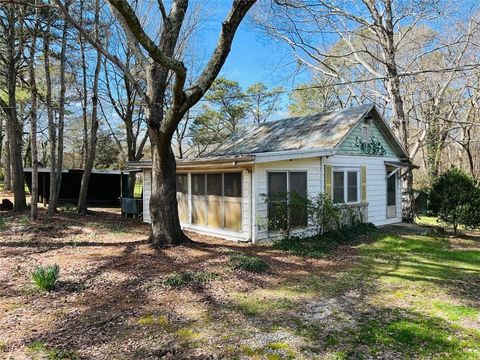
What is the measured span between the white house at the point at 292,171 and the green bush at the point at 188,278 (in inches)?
135

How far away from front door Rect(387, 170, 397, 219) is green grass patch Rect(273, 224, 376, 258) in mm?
2631

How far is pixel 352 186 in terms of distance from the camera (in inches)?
488

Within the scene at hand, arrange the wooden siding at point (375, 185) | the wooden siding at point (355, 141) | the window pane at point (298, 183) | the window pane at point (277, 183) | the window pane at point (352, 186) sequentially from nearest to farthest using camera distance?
1. the window pane at point (277, 183)
2. the window pane at point (298, 183)
3. the wooden siding at point (355, 141)
4. the window pane at point (352, 186)
5. the wooden siding at point (375, 185)

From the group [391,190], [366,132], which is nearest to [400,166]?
[391,190]

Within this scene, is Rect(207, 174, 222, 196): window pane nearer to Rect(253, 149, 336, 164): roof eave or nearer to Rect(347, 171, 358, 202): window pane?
Rect(253, 149, 336, 164): roof eave

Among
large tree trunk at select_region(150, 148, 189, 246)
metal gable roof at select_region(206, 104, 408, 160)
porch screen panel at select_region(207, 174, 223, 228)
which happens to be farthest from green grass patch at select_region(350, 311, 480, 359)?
metal gable roof at select_region(206, 104, 408, 160)

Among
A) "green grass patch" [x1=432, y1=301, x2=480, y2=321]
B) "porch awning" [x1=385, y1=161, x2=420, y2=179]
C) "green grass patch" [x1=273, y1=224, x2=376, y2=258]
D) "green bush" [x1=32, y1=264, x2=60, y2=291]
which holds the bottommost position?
"green grass patch" [x1=432, y1=301, x2=480, y2=321]

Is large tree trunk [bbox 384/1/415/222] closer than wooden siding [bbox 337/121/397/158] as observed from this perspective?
No

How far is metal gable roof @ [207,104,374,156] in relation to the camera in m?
11.6

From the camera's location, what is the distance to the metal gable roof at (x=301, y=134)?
1159cm

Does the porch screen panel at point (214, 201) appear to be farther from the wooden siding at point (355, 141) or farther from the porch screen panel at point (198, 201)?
the wooden siding at point (355, 141)

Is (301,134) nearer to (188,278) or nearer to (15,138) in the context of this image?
(188,278)

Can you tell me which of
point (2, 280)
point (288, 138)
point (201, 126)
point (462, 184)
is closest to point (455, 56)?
point (462, 184)

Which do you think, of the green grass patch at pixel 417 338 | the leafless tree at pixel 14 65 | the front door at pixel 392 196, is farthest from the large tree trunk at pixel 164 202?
the front door at pixel 392 196
